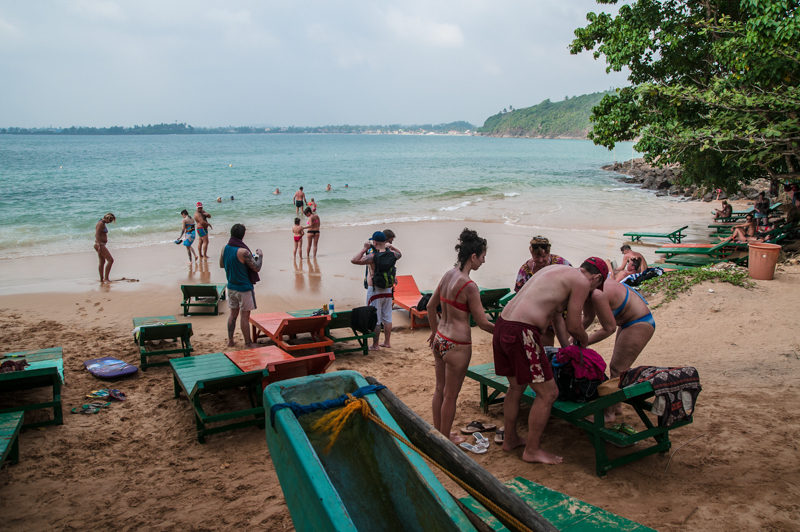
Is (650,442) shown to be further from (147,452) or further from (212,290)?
(212,290)

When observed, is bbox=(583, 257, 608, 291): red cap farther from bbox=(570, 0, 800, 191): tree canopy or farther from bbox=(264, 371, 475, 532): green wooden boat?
bbox=(570, 0, 800, 191): tree canopy

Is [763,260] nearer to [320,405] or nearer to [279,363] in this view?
[279,363]

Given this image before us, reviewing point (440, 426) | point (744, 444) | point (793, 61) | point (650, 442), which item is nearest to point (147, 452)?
point (440, 426)

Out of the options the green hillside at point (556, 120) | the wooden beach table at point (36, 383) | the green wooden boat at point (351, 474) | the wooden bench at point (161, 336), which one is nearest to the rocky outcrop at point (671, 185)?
the wooden bench at point (161, 336)

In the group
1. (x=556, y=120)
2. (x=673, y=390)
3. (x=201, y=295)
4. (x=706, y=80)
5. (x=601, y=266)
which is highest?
(x=556, y=120)

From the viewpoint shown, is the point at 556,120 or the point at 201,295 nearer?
the point at 201,295

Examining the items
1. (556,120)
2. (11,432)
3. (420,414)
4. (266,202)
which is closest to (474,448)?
(420,414)

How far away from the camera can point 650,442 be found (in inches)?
161

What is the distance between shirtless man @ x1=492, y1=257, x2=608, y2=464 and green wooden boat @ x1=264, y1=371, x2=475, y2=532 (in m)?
1.42

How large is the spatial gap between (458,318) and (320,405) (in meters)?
1.67

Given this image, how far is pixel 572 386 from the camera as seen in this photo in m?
3.95

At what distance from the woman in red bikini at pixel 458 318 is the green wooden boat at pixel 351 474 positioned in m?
1.33

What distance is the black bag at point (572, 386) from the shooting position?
12.8ft

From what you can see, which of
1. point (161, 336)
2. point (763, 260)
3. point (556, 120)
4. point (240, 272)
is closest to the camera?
point (161, 336)
